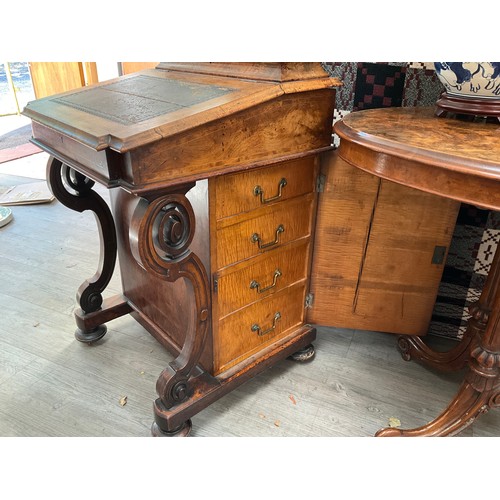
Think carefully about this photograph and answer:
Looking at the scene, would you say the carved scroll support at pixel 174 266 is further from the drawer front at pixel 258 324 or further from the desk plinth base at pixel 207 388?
the drawer front at pixel 258 324

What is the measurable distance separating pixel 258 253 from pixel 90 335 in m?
0.94

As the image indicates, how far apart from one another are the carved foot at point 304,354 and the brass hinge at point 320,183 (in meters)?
0.67

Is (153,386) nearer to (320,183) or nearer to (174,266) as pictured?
(174,266)

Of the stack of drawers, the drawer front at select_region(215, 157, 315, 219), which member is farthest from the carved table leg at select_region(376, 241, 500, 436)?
the drawer front at select_region(215, 157, 315, 219)

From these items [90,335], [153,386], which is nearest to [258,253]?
[153,386]

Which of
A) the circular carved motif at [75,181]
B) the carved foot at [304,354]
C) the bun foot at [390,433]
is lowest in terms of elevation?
the carved foot at [304,354]

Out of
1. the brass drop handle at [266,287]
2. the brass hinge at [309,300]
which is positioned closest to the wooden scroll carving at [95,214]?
the brass drop handle at [266,287]

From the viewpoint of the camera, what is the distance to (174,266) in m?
1.22

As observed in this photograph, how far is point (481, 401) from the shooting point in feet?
4.44

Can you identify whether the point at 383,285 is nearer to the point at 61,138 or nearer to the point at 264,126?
the point at 264,126

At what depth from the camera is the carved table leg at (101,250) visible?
1667 millimetres

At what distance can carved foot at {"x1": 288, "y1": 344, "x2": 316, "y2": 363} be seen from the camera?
1781 mm

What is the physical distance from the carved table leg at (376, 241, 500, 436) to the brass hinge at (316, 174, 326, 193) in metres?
0.60

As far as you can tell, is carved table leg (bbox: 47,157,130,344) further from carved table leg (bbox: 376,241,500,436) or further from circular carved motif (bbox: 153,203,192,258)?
carved table leg (bbox: 376,241,500,436)
